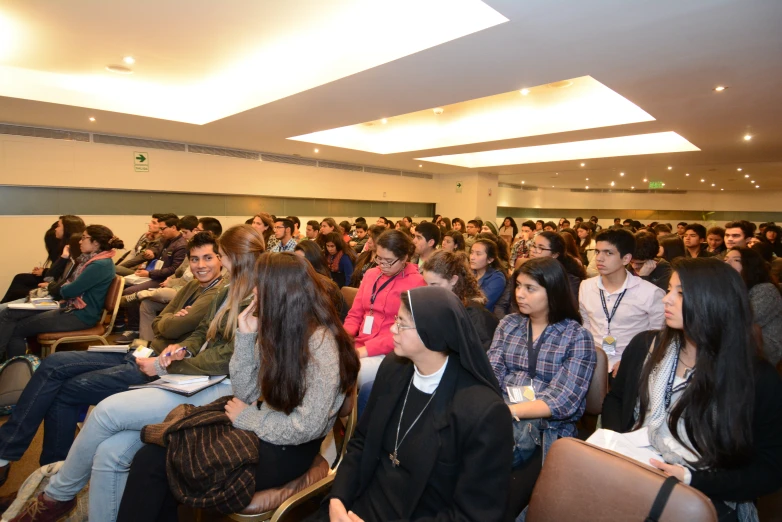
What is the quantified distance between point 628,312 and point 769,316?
101 centimetres

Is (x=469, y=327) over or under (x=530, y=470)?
over

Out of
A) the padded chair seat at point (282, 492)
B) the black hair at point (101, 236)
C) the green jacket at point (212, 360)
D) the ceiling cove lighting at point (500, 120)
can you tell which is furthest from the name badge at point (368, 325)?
the ceiling cove lighting at point (500, 120)

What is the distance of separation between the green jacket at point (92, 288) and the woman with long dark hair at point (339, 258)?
2.55 metres

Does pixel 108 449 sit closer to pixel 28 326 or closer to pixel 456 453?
pixel 456 453

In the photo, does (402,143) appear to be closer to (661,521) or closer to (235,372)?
(235,372)

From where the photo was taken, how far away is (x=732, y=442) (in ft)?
4.75

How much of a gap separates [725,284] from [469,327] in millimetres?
1012

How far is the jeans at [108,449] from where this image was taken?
1.84m

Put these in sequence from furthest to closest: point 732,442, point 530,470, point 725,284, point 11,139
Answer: point 11,139
point 530,470
point 725,284
point 732,442

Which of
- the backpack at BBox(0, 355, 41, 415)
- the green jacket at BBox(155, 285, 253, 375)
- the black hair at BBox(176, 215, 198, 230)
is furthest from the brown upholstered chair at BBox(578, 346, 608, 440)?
the black hair at BBox(176, 215, 198, 230)

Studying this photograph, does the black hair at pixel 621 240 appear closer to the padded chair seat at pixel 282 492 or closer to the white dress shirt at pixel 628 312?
the white dress shirt at pixel 628 312

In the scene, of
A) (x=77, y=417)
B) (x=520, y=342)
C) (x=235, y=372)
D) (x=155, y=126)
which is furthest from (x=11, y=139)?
(x=520, y=342)

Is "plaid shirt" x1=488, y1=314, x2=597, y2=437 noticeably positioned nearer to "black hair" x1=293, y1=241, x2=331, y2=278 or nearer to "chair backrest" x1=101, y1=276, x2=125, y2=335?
"black hair" x1=293, y1=241, x2=331, y2=278

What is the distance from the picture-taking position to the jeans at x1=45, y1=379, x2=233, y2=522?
184cm
